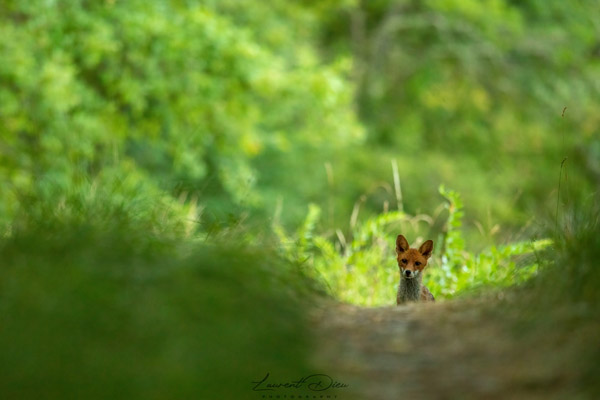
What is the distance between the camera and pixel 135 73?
1233cm

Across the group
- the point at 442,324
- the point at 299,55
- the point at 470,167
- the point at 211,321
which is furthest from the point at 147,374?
the point at 470,167

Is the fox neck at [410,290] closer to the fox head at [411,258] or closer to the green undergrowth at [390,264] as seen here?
the fox head at [411,258]

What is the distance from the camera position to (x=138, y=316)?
9.95ft

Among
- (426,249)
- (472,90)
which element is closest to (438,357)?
(426,249)

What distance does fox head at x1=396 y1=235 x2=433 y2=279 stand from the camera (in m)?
4.70

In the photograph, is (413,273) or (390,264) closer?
(413,273)

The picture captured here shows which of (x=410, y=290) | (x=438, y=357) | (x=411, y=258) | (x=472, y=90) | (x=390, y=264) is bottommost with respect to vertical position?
(x=438, y=357)

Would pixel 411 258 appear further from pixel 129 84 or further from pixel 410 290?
pixel 129 84

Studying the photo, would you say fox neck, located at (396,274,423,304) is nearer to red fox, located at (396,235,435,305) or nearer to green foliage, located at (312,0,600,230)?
red fox, located at (396,235,435,305)

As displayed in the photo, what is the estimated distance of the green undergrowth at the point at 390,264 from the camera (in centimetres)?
471

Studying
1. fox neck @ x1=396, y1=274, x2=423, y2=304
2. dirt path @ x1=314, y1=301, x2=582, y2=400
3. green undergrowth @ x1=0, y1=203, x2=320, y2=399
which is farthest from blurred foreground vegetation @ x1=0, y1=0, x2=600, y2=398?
fox neck @ x1=396, y1=274, x2=423, y2=304

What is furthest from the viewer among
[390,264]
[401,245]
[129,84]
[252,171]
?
[252,171]

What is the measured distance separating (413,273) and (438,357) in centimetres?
168

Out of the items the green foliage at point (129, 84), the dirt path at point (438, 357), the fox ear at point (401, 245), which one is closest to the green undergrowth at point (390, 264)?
the fox ear at point (401, 245)
